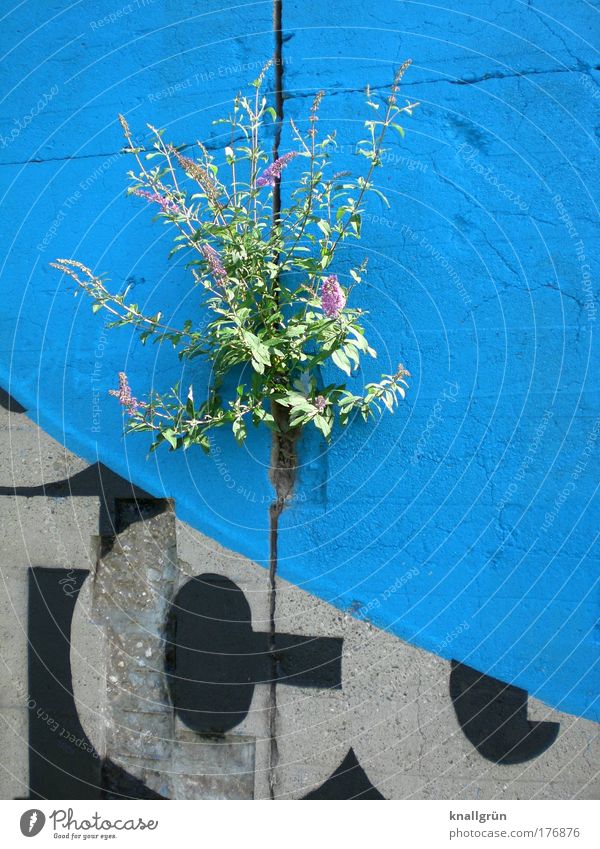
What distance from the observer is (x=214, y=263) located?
2826 mm

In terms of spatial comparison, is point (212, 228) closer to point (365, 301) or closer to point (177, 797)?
point (365, 301)

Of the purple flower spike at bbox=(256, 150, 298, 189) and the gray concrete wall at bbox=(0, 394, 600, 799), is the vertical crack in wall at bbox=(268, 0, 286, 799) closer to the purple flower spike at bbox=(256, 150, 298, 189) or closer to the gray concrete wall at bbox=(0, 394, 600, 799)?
the gray concrete wall at bbox=(0, 394, 600, 799)

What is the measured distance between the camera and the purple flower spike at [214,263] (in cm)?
283

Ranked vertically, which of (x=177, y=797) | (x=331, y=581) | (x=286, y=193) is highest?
(x=286, y=193)

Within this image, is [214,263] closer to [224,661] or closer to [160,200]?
[160,200]

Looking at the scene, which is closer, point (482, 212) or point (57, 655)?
point (482, 212)

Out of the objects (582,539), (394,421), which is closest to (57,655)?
(394,421)

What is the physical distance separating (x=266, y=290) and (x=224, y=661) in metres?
1.43

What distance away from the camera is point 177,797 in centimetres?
337

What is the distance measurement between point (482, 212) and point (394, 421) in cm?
82

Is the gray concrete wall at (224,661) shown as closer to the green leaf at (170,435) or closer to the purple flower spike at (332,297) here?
the green leaf at (170,435)

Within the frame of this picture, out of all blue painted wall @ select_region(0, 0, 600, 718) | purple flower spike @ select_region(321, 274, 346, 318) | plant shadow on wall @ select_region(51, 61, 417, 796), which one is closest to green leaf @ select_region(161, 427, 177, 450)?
plant shadow on wall @ select_region(51, 61, 417, 796)
